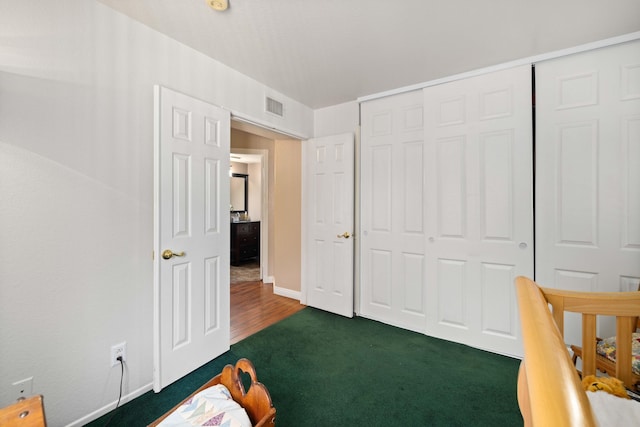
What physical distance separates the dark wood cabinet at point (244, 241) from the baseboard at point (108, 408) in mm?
3902

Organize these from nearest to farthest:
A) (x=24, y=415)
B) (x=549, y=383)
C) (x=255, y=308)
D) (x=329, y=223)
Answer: (x=549, y=383) < (x=24, y=415) < (x=329, y=223) < (x=255, y=308)

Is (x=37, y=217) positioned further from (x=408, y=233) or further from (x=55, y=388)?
(x=408, y=233)

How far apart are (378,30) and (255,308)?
10.3 ft

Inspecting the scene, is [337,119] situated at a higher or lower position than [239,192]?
higher

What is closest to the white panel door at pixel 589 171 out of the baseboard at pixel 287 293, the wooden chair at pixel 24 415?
the baseboard at pixel 287 293

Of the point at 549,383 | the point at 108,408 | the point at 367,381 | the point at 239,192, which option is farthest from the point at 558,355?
the point at 239,192

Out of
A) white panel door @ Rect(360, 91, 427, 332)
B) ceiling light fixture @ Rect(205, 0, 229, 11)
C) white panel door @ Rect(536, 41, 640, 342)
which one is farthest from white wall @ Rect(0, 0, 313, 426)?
white panel door @ Rect(536, 41, 640, 342)

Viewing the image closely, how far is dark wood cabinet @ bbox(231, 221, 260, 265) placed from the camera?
18.7 feet

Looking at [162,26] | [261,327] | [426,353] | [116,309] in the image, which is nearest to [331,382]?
[426,353]

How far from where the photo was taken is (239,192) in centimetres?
660

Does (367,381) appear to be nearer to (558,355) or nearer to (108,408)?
(108,408)

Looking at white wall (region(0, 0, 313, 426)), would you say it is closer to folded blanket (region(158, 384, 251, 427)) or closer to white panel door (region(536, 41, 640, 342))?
folded blanket (region(158, 384, 251, 427))

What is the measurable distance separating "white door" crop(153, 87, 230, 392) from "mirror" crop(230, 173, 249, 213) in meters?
4.28

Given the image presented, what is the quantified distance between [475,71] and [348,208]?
5.78 feet
